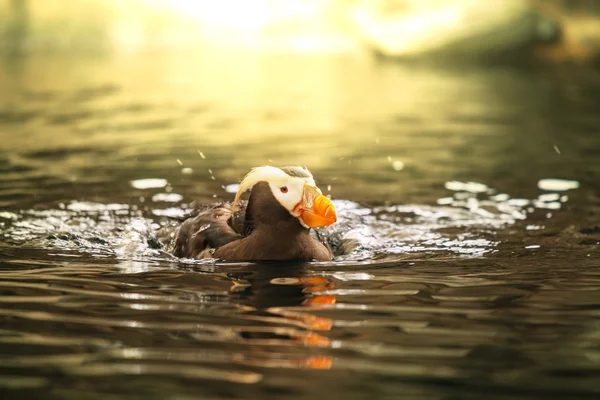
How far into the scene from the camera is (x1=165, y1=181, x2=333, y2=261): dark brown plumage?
19.5 ft

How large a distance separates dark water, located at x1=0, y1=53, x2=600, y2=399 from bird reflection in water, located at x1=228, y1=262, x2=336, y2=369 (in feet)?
0.06

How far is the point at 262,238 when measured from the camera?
5.97 metres

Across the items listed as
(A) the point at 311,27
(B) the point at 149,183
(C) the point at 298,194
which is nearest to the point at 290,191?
(C) the point at 298,194

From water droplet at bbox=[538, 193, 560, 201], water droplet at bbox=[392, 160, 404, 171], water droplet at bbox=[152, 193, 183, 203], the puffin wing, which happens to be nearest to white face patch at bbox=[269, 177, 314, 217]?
the puffin wing

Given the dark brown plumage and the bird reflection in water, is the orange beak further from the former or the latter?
the bird reflection in water

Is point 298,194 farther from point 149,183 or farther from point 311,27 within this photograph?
point 311,27

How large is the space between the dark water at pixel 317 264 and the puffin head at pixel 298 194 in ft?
1.03

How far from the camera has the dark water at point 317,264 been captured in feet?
13.0

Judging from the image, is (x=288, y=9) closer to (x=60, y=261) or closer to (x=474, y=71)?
(x=474, y=71)

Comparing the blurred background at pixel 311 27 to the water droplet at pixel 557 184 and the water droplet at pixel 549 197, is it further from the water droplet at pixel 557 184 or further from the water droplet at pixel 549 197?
the water droplet at pixel 549 197

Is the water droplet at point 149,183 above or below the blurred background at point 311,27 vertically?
below

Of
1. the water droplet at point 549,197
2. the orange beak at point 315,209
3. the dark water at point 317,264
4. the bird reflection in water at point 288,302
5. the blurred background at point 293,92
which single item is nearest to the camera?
the dark water at point 317,264

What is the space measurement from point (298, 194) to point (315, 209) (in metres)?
0.14

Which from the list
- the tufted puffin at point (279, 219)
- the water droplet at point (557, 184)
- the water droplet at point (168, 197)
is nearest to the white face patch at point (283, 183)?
the tufted puffin at point (279, 219)
